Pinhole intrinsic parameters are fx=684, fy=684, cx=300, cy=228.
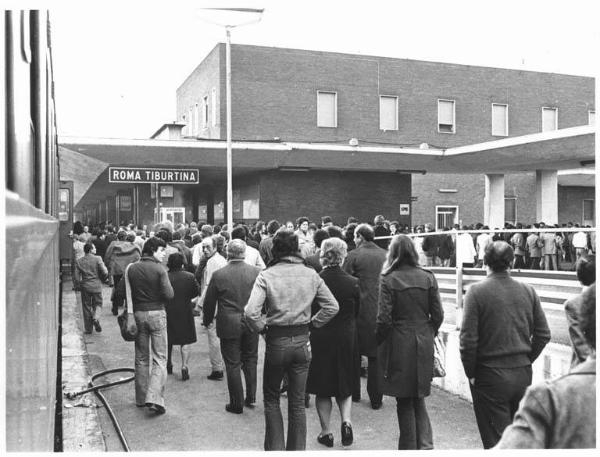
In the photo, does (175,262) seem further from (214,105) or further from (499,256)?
(214,105)

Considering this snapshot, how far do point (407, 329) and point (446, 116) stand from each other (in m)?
30.1

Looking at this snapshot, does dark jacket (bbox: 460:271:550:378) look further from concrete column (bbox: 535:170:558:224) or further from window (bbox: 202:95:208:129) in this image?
window (bbox: 202:95:208:129)

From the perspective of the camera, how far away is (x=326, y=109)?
3169 cm

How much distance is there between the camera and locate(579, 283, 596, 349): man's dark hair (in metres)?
2.11

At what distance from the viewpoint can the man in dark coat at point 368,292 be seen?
7.40 m

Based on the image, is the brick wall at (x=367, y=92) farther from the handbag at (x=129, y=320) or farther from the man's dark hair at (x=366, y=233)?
the handbag at (x=129, y=320)

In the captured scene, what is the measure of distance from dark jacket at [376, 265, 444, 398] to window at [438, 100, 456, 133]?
29585mm

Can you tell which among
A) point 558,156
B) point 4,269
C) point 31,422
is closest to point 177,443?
point 31,422

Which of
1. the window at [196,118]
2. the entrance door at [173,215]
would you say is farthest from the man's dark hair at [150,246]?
the window at [196,118]

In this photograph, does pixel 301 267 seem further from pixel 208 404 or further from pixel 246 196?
pixel 246 196

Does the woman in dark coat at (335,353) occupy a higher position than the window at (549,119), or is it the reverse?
the window at (549,119)

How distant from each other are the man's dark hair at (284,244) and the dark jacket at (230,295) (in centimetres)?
169

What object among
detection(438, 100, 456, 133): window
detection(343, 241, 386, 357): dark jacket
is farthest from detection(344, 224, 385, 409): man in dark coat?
detection(438, 100, 456, 133): window

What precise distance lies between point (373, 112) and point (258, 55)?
615 cm
